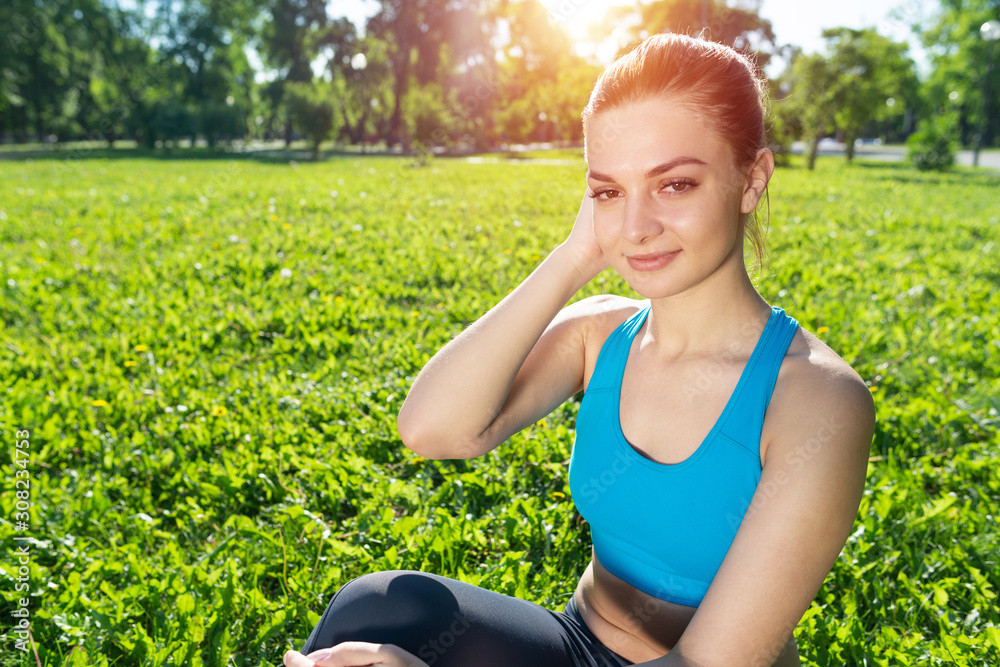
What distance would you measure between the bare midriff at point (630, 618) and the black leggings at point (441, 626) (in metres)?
0.05

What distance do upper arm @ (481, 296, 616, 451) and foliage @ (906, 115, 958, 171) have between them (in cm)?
2737

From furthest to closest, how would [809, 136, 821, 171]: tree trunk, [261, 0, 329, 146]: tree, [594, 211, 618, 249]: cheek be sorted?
[261, 0, 329, 146]: tree → [809, 136, 821, 171]: tree trunk → [594, 211, 618, 249]: cheek

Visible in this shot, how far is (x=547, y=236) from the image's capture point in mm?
8078

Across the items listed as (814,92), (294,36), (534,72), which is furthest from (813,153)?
(294,36)

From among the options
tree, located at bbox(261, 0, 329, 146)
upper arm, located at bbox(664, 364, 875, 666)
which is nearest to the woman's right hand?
upper arm, located at bbox(664, 364, 875, 666)

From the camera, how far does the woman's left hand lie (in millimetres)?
1474

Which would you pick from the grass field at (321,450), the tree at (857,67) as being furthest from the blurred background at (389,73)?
the grass field at (321,450)

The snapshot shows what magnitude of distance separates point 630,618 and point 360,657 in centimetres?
69

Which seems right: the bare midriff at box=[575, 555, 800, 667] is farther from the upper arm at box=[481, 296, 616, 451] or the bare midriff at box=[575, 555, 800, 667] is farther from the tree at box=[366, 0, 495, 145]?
the tree at box=[366, 0, 495, 145]

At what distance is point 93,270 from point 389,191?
22.7ft

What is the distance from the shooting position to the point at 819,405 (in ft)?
4.42

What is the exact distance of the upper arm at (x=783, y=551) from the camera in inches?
49.5

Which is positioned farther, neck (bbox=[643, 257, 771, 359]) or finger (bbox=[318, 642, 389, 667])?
neck (bbox=[643, 257, 771, 359])
